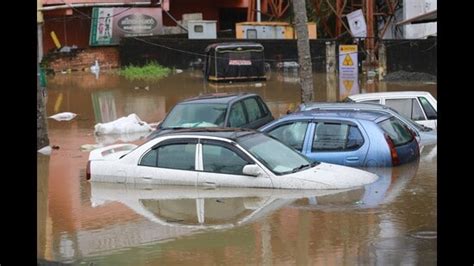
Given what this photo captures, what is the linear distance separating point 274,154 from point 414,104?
6461 millimetres

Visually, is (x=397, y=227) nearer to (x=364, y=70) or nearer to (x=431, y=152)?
(x=431, y=152)

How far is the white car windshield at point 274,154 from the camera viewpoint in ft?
38.2

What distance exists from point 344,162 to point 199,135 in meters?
2.57

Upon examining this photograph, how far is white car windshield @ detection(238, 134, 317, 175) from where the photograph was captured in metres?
11.7

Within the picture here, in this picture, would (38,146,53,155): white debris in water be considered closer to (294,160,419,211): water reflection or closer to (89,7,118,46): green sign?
(294,160,419,211): water reflection

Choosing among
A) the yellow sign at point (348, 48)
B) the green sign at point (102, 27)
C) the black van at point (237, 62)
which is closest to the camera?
the black van at point (237, 62)

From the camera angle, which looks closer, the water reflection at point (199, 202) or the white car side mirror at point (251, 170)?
the water reflection at point (199, 202)

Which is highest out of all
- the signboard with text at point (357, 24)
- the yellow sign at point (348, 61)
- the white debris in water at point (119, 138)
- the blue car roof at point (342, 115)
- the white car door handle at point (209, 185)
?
the signboard with text at point (357, 24)

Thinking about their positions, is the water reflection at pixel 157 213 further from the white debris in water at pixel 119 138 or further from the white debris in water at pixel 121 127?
the white debris in water at pixel 121 127

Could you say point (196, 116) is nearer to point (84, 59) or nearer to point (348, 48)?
point (348, 48)

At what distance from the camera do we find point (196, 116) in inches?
628

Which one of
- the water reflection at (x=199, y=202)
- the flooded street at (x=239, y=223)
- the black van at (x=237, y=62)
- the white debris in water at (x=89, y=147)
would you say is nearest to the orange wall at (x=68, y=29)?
the black van at (x=237, y=62)

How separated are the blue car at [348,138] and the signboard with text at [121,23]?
32.8 metres

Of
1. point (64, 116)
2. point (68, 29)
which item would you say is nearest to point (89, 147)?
point (64, 116)
